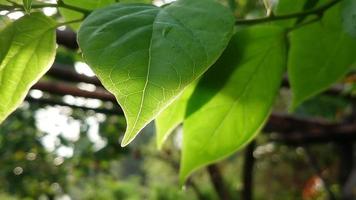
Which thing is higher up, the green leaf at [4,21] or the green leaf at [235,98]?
the green leaf at [4,21]

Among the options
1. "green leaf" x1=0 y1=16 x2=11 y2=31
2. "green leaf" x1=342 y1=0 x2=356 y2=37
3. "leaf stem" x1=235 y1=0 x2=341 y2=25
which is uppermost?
"green leaf" x1=0 y1=16 x2=11 y2=31

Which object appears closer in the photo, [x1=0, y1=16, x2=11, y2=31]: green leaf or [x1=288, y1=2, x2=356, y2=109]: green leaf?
[x1=0, y1=16, x2=11, y2=31]: green leaf

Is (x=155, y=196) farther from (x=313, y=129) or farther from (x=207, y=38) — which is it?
(x=207, y=38)

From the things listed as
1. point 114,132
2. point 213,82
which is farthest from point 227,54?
point 114,132

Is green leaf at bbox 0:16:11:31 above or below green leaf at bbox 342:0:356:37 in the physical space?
above

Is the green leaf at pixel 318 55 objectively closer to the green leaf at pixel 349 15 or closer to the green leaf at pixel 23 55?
the green leaf at pixel 349 15

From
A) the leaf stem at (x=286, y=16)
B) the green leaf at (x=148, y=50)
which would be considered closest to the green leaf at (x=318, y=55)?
the leaf stem at (x=286, y=16)

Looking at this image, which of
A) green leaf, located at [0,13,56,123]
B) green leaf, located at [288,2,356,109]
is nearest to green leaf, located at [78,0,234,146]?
green leaf, located at [0,13,56,123]

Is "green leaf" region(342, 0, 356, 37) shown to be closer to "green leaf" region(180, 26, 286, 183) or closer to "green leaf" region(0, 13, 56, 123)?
"green leaf" region(180, 26, 286, 183)
